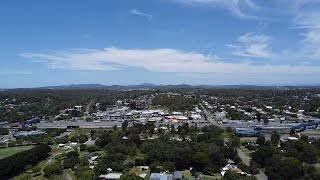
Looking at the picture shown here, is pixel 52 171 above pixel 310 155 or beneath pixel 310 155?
beneath

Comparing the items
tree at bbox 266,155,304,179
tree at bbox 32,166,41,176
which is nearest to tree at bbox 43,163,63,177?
tree at bbox 32,166,41,176

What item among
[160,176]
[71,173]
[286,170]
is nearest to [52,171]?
[71,173]

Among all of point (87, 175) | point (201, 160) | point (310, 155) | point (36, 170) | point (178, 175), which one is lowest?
point (36, 170)

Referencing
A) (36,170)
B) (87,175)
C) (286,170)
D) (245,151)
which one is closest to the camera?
(286,170)

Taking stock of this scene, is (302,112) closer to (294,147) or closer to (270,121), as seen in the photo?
(270,121)

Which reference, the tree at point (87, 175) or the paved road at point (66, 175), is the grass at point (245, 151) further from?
the paved road at point (66, 175)

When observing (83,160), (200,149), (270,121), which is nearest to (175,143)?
(200,149)

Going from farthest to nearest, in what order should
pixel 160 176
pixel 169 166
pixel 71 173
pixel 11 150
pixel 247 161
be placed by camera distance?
pixel 11 150 < pixel 247 161 < pixel 71 173 < pixel 169 166 < pixel 160 176

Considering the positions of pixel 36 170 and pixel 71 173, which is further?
pixel 36 170

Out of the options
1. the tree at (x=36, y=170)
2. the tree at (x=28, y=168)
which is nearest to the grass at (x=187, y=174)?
the tree at (x=36, y=170)

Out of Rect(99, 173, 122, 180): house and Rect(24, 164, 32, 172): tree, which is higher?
Rect(99, 173, 122, 180): house

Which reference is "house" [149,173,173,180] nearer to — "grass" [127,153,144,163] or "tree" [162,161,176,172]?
"tree" [162,161,176,172]

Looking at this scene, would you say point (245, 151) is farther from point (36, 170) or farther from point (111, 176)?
point (36, 170)
